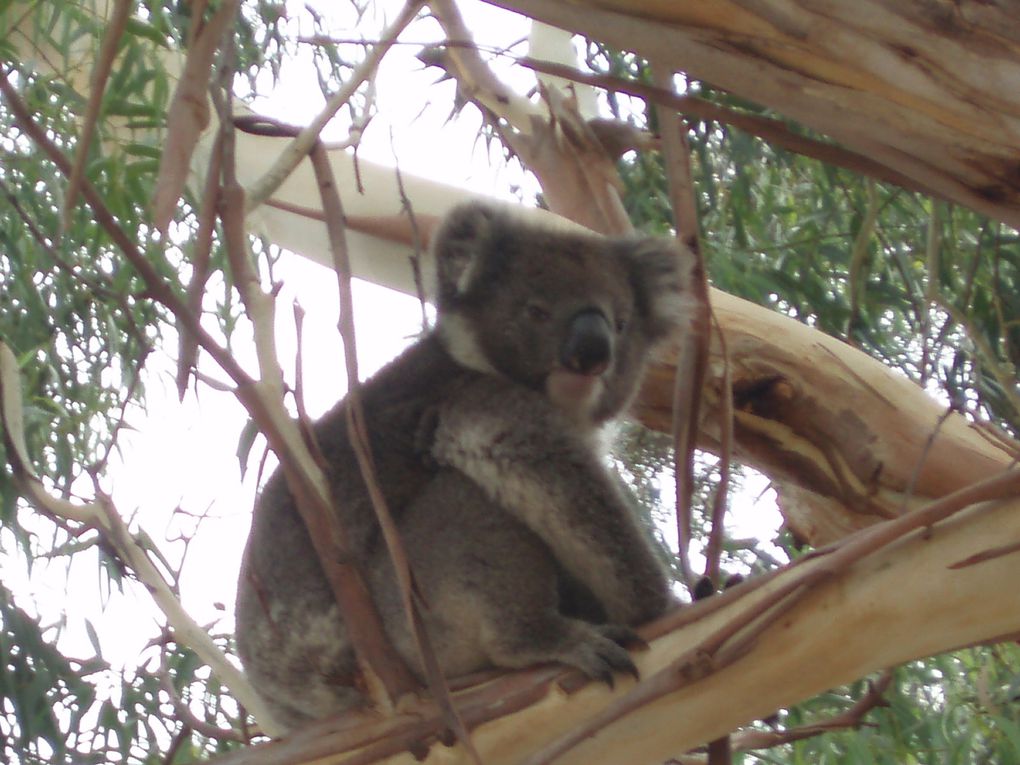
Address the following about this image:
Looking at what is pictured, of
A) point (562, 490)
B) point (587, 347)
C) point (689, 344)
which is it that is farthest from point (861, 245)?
point (562, 490)

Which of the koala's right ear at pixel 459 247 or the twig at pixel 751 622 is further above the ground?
A: the koala's right ear at pixel 459 247

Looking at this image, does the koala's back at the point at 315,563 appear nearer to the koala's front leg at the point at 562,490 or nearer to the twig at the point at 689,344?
the koala's front leg at the point at 562,490

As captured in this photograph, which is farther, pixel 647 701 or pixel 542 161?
pixel 542 161

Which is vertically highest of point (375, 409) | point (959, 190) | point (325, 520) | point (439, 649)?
point (375, 409)

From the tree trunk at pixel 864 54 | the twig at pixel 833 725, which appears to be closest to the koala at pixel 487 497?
the twig at pixel 833 725

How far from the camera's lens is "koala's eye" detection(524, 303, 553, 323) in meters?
2.15

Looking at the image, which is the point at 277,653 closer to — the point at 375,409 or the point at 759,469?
the point at 375,409

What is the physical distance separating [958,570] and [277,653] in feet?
3.24

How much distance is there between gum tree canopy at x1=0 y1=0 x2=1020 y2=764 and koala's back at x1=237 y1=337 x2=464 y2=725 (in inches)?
2.9

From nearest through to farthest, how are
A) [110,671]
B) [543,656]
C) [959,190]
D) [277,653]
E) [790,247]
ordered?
[959,190]
[543,656]
[277,653]
[110,671]
[790,247]

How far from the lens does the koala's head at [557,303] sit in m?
2.10

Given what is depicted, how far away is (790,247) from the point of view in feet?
9.04

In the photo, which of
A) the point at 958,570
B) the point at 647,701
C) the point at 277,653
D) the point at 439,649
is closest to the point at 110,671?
the point at 277,653

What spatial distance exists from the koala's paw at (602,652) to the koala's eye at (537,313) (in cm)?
76
